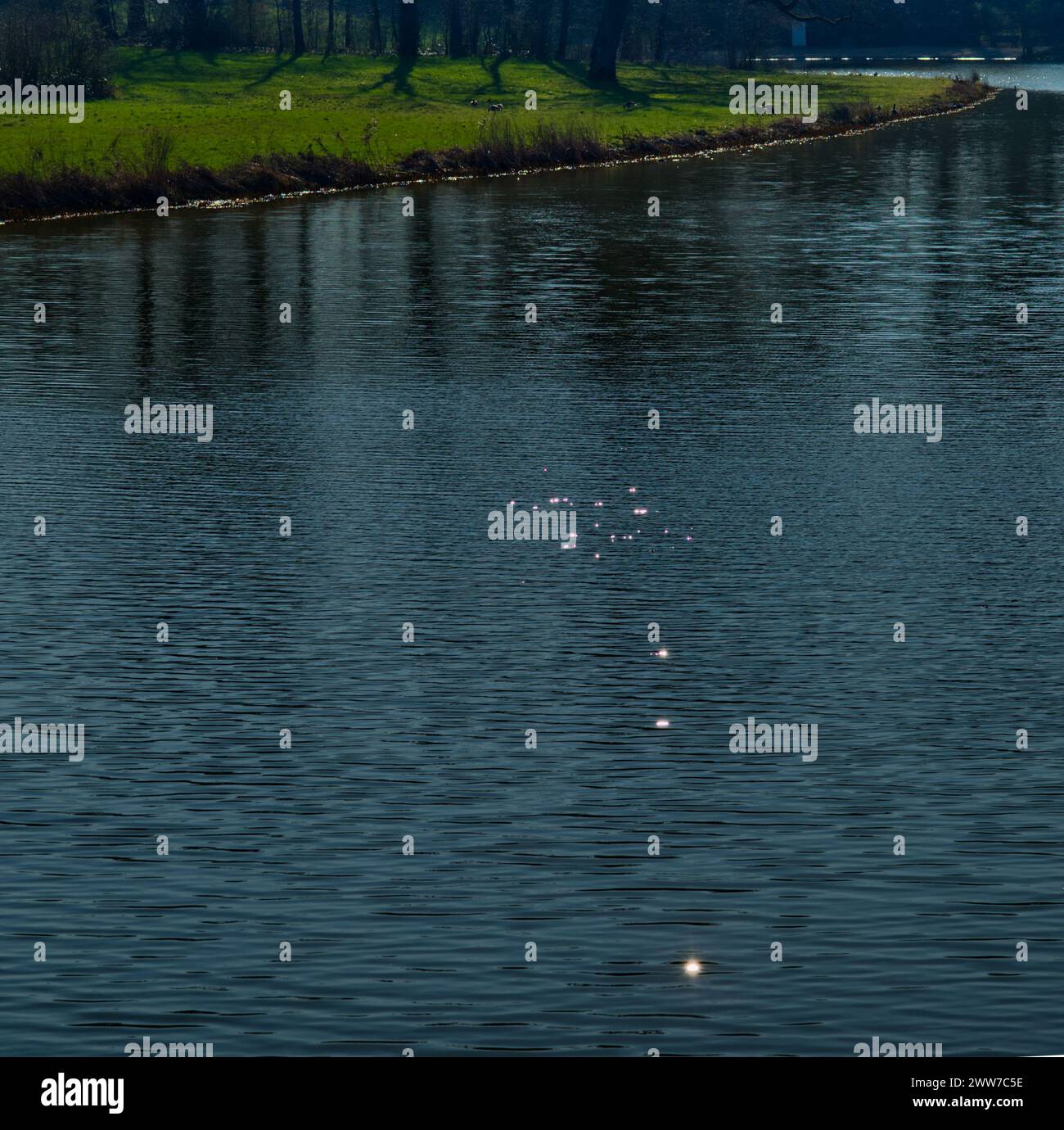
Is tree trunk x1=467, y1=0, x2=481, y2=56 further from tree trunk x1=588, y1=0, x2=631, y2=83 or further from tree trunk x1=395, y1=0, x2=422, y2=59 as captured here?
tree trunk x1=588, y1=0, x2=631, y2=83

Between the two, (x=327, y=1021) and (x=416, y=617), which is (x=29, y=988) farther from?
(x=416, y=617)

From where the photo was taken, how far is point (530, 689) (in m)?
21.4

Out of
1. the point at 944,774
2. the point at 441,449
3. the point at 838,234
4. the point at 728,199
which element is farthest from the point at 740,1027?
the point at 728,199

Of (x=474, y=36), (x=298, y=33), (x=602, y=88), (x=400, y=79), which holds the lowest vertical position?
(x=400, y=79)

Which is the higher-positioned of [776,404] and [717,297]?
[717,297]

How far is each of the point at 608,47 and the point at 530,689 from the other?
324ft

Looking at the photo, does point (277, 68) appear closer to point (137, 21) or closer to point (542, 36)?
point (137, 21)

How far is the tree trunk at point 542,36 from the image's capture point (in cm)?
12675

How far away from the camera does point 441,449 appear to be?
3372cm

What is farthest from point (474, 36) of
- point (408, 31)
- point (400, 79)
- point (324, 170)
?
point (324, 170)

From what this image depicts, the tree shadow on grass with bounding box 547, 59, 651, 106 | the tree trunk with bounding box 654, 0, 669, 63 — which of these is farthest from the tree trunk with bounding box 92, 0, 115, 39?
the tree trunk with bounding box 654, 0, 669, 63

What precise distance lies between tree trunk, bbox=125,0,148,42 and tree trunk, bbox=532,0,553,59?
21.6m
